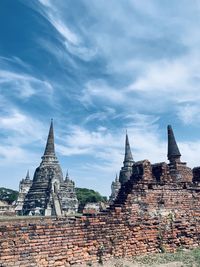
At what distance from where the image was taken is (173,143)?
18000mm

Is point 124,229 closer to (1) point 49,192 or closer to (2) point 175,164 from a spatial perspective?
(2) point 175,164

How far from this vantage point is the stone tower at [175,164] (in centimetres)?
1301

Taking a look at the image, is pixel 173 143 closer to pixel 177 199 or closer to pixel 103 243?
pixel 177 199

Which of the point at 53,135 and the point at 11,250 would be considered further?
the point at 53,135

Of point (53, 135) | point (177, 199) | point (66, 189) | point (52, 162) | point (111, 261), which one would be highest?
point (53, 135)

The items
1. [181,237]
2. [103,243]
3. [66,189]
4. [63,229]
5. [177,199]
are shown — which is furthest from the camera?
[66,189]

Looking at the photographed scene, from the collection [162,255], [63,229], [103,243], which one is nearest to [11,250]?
[63,229]

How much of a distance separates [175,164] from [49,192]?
77.9 feet

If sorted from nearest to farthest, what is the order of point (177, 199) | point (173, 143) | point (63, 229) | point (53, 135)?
point (63, 229) → point (177, 199) → point (173, 143) → point (53, 135)

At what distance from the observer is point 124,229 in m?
7.68

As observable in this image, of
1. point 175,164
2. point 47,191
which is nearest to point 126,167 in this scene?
point 47,191

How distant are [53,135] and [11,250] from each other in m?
41.2

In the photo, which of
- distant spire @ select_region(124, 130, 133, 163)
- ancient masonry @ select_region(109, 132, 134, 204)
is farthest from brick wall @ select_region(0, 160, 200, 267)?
distant spire @ select_region(124, 130, 133, 163)

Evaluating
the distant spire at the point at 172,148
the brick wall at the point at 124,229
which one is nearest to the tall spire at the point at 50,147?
the distant spire at the point at 172,148
